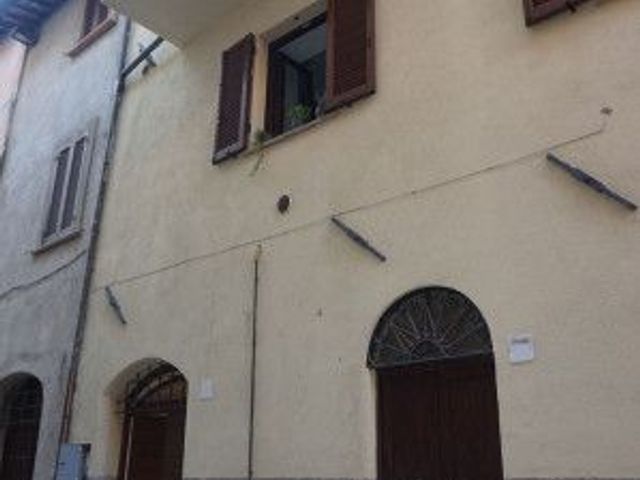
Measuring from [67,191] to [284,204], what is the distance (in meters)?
4.67

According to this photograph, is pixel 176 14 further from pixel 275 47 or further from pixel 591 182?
pixel 591 182

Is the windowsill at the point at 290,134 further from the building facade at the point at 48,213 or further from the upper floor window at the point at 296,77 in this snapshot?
the building facade at the point at 48,213

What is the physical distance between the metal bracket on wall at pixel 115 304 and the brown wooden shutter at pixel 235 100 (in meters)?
2.04

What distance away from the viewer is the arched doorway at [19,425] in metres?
9.99

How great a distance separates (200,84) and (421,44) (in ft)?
10.9

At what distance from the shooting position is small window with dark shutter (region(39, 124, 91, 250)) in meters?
10.3

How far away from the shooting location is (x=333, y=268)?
21.9 feet

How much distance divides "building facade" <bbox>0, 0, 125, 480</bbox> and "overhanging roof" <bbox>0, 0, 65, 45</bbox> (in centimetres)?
3

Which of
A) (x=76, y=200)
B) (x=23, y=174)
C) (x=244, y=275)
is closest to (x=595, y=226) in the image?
(x=244, y=275)

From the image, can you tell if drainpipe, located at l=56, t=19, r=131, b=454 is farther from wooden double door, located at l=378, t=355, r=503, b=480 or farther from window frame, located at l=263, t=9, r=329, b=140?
wooden double door, located at l=378, t=355, r=503, b=480

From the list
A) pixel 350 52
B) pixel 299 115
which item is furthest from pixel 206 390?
pixel 350 52

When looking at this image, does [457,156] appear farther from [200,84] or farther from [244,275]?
[200,84]

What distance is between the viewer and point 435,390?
5809 mm

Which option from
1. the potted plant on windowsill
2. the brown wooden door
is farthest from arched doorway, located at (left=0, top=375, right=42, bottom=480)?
the potted plant on windowsill
